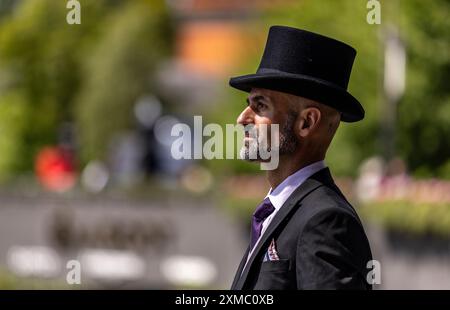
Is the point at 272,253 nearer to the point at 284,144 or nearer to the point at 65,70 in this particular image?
the point at 284,144

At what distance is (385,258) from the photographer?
52.5ft

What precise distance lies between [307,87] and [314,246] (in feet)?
1.72

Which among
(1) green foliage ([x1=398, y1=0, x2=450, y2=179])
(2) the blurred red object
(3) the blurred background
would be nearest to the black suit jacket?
(3) the blurred background

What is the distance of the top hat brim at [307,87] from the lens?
427 cm

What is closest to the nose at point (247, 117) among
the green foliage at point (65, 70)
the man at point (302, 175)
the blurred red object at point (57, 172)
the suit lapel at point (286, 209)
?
the man at point (302, 175)

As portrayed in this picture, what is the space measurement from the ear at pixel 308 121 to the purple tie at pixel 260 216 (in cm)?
28

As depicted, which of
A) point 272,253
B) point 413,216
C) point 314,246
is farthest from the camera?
point 413,216

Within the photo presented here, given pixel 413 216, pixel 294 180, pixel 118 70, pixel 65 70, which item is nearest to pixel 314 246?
pixel 294 180

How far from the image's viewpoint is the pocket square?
4.20 metres

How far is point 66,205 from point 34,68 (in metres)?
14.3

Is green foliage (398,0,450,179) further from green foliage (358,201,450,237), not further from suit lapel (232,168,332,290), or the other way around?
suit lapel (232,168,332,290)

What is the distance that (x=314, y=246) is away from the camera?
13.4 feet

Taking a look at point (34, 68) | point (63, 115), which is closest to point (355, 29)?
point (34, 68)

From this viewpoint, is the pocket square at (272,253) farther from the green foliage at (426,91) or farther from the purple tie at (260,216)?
the green foliage at (426,91)
